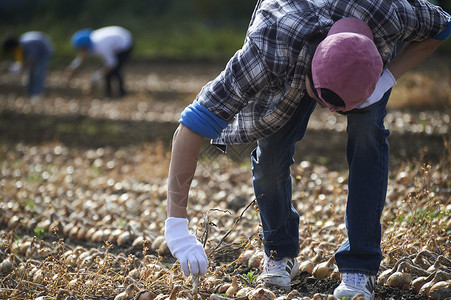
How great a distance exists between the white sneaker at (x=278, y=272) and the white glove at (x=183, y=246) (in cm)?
36

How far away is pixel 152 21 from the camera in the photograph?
2525 centimetres

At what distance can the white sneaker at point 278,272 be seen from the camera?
2.15 meters

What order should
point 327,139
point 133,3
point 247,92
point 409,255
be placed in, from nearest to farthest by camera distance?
point 247,92 < point 409,255 < point 327,139 < point 133,3

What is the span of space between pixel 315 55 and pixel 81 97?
30.6 ft

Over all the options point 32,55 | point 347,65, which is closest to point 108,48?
point 32,55

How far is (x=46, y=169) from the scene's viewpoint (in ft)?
17.1

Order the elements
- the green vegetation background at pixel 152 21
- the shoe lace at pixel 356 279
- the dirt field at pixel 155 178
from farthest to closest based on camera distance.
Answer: the green vegetation background at pixel 152 21 → the dirt field at pixel 155 178 → the shoe lace at pixel 356 279

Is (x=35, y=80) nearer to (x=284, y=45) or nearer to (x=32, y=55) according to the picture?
(x=32, y=55)

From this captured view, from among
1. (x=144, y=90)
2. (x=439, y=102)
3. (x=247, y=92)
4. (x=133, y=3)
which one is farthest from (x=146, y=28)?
(x=247, y=92)

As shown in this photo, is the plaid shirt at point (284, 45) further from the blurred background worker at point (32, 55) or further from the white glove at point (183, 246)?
the blurred background worker at point (32, 55)

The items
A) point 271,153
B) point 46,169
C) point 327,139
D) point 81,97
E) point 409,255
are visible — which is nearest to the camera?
point 271,153

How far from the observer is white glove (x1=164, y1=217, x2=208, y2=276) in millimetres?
1841

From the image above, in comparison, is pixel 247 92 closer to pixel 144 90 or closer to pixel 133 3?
pixel 144 90

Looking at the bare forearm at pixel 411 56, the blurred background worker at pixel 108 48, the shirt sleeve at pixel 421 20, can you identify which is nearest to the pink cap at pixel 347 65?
the shirt sleeve at pixel 421 20
